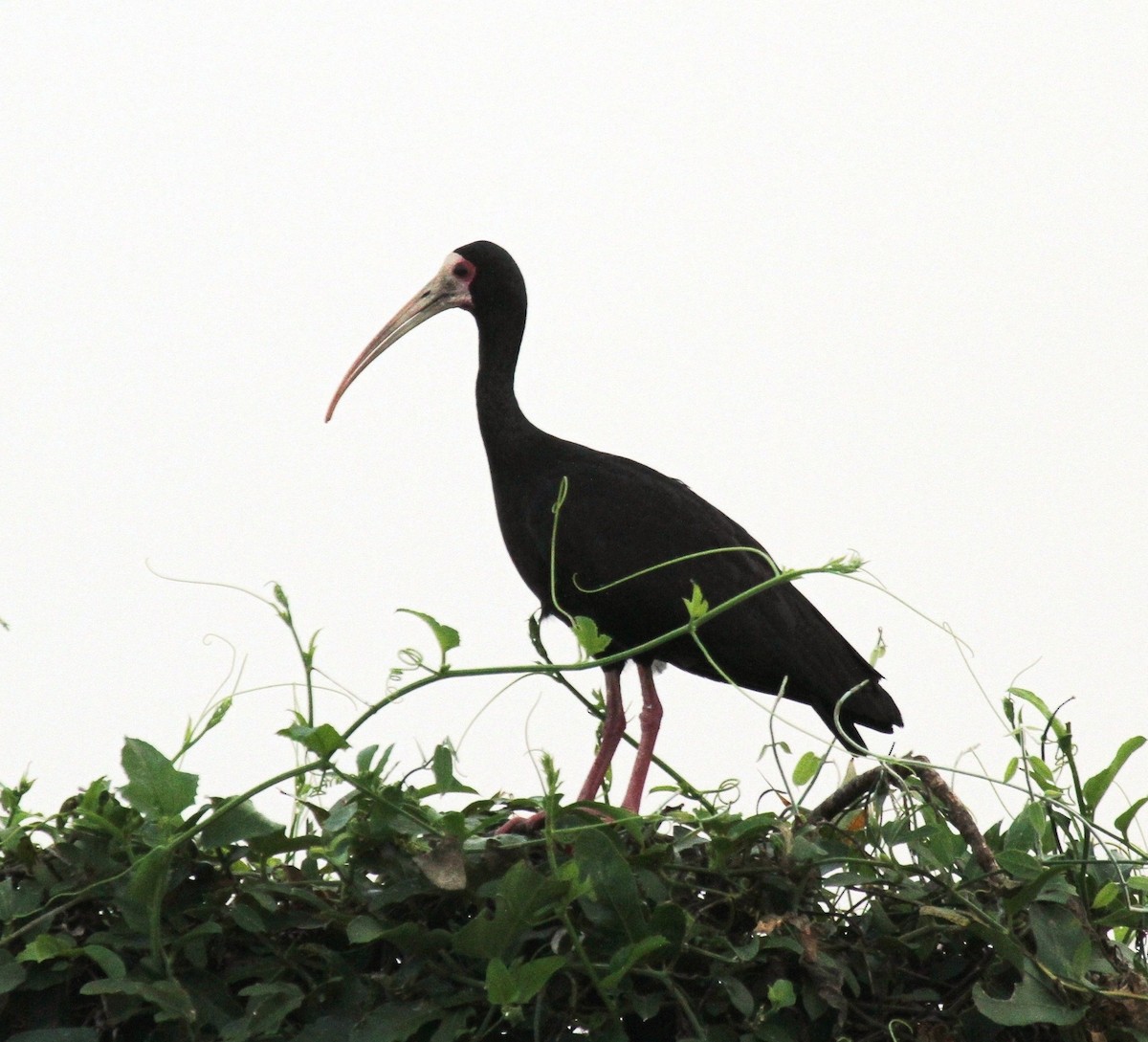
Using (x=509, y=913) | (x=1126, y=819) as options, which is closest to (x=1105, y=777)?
→ (x=1126, y=819)

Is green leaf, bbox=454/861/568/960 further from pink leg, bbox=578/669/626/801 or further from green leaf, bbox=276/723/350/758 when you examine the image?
pink leg, bbox=578/669/626/801

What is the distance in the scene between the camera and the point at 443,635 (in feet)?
4.47

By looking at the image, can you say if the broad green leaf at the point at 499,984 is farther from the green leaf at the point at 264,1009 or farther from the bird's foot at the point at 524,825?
the bird's foot at the point at 524,825

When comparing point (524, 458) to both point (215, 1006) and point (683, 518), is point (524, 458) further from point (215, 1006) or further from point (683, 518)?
point (215, 1006)

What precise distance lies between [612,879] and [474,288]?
200 centimetres

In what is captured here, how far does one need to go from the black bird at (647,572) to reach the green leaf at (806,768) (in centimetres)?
75

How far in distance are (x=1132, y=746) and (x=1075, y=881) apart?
166 millimetres

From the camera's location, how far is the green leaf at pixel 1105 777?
5.39 feet

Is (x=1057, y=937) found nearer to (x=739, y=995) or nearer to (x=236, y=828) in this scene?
(x=739, y=995)

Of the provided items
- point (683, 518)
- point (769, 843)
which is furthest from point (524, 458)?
point (769, 843)

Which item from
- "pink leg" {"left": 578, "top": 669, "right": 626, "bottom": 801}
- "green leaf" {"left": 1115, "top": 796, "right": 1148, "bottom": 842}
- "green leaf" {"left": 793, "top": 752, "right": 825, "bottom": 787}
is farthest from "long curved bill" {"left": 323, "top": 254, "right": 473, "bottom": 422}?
"green leaf" {"left": 1115, "top": 796, "right": 1148, "bottom": 842}

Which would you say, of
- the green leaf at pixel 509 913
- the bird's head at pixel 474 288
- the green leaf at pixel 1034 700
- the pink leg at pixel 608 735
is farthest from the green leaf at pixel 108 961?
the bird's head at pixel 474 288

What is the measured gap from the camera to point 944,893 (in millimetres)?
1590

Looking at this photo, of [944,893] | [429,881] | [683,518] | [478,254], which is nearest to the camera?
[429,881]
